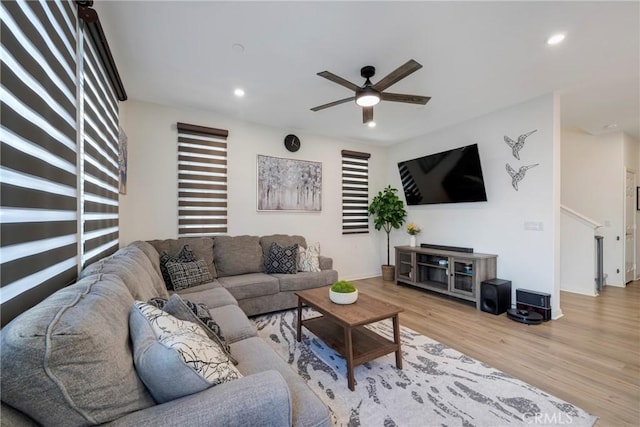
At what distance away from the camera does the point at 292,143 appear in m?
4.52

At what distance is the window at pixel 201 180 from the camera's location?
12.2 feet

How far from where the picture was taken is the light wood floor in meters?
1.90

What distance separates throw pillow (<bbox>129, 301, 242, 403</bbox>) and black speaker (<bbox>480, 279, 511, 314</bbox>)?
135 inches

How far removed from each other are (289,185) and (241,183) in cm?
79

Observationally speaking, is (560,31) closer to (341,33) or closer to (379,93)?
(379,93)

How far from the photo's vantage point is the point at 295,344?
265 cm

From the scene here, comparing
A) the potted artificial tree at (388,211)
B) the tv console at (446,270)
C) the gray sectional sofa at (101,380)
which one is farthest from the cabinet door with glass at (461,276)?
the gray sectional sofa at (101,380)

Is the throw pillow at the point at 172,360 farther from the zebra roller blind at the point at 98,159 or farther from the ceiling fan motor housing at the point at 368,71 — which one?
the ceiling fan motor housing at the point at 368,71

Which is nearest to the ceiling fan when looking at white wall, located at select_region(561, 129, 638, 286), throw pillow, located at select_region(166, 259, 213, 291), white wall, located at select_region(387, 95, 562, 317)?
white wall, located at select_region(387, 95, 562, 317)

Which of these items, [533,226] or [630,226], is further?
[630,226]

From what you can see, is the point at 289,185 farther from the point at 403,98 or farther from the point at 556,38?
the point at 556,38

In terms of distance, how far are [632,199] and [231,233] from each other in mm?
7221

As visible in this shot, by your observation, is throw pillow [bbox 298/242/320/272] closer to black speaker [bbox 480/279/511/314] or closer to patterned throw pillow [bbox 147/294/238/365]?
black speaker [bbox 480/279/511/314]

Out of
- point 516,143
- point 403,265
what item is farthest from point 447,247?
point 516,143
